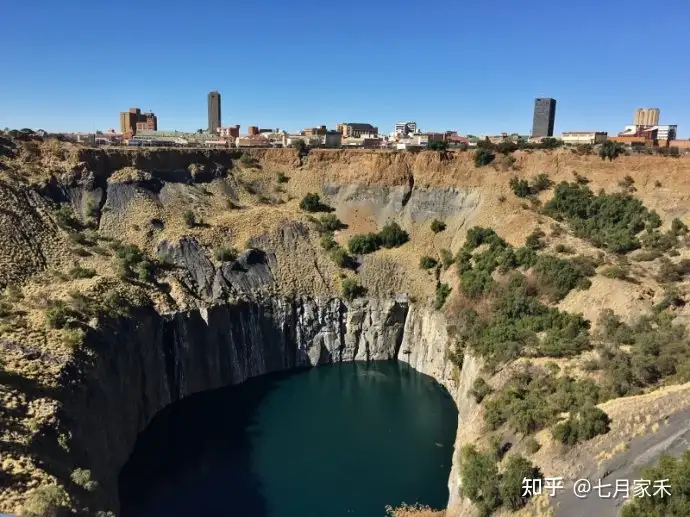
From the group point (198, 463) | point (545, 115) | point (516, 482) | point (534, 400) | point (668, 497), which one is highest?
point (545, 115)

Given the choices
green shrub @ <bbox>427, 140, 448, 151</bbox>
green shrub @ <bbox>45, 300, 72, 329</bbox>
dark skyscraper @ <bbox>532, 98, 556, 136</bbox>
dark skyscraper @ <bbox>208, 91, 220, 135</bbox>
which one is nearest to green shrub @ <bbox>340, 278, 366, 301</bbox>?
green shrub @ <bbox>427, 140, 448, 151</bbox>

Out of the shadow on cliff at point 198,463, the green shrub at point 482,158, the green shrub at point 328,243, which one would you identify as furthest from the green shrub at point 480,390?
the green shrub at point 482,158

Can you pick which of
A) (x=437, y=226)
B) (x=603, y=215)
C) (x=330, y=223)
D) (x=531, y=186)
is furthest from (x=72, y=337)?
(x=531, y=186)

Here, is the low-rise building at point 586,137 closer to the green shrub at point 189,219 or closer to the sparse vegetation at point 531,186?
the sparse vegetation at point 531,186

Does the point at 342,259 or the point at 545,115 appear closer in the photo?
the point at 342,259

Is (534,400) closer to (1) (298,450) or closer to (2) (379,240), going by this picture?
(1) (298,450)
